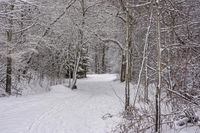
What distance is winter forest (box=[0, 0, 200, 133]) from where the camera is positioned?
22.8 feet

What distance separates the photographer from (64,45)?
2317cm

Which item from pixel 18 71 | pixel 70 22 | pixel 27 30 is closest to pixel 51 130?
pixel 18 71

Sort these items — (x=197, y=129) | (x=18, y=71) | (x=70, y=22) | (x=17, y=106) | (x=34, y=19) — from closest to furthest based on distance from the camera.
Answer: (x=197, y=129) < (x=17, y=106) < (x=18, y=71) < (x=34, y=19) < (x=70, y=22)

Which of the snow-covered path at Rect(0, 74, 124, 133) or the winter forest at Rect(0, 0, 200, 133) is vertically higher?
the winter forest at Rect(0, 0, 200, 133)

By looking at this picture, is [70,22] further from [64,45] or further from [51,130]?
[51,130]

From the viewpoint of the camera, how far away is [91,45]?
24609mm

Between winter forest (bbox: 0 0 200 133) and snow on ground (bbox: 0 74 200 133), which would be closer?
winter forest (bbox: 0 0 200 133)

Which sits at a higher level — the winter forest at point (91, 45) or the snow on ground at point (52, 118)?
the winter forest at point (91, 45)

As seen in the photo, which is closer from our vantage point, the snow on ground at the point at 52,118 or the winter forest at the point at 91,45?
the winter forest at the point at 91,45

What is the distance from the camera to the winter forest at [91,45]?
6953mm

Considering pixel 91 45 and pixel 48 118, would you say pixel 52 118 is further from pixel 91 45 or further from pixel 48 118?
pixel 91 45

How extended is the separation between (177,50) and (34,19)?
45.3ft

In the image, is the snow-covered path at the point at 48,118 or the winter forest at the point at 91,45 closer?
the winter forest at the point at 91,45

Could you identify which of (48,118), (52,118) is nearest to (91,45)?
(52,118)
